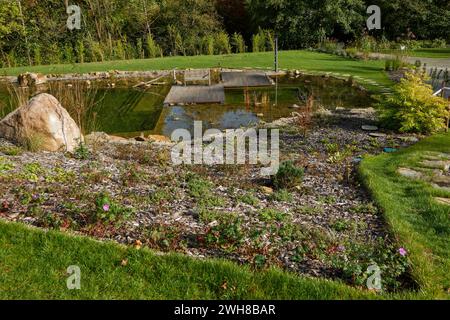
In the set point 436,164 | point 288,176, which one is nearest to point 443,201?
point 436,164

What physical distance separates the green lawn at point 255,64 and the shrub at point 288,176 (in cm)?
953

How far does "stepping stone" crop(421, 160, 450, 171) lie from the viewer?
553 cm

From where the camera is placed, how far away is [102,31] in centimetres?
2167

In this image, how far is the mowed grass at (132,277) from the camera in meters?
2.93

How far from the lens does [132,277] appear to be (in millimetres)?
3094

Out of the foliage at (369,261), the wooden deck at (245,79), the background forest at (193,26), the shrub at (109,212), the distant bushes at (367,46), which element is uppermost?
the background forest at (193,26)

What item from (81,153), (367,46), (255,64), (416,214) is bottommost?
(416,214)

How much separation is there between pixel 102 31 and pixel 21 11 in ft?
12.7

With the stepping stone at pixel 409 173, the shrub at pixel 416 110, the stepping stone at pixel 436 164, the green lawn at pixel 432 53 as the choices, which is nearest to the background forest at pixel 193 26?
the green lawn at pixel 432 53

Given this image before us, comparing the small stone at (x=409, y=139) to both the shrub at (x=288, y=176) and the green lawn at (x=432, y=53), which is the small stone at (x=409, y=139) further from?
the green lawn at (x=432, y=53)

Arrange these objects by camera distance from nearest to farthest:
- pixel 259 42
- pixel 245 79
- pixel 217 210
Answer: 1. pixel 217 210
2. pixel 245 79
3. pixel 259 42

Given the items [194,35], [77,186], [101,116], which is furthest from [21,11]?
[77,186]

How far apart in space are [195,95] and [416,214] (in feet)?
28.1

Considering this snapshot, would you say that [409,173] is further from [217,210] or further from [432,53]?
[432,53]
